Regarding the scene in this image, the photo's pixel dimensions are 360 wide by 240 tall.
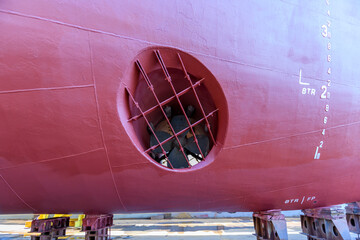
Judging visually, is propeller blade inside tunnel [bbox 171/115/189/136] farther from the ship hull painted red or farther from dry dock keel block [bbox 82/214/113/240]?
dry dock keel block [bbox 82/214/113/240]

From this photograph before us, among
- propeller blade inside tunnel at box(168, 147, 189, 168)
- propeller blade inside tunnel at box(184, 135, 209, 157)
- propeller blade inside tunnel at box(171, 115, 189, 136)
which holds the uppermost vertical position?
propeller blade inside tunnel at box(171, 115, 189, 136)

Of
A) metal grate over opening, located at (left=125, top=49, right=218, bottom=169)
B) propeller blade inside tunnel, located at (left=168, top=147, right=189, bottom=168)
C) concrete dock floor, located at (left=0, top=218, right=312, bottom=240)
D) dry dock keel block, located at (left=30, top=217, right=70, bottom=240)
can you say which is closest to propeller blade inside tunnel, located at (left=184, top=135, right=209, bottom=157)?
metal grate over opening, located at (left=125, top=49, right=218, bottom=169)

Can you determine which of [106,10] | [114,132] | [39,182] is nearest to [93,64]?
[106,10]

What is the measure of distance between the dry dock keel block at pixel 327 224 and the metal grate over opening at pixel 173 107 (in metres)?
2.76

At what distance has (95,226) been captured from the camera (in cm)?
437

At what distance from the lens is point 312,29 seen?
151 inches

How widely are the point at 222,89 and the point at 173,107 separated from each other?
7.50ft

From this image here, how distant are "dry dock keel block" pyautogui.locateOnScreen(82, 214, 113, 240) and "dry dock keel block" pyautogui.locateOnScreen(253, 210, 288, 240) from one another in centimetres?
310

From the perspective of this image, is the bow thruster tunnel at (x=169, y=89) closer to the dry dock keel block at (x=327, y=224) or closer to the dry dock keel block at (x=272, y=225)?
the dry dock keel block at (x=272, y=225)

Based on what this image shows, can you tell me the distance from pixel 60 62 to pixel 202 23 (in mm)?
1895

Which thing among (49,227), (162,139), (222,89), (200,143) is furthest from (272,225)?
(49,227)

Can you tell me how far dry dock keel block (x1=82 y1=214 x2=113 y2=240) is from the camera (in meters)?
4.34

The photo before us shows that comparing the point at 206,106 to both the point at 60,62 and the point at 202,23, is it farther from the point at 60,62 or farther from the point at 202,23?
the point at 60,62

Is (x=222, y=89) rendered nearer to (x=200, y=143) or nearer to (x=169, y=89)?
(x=169, y=89)
